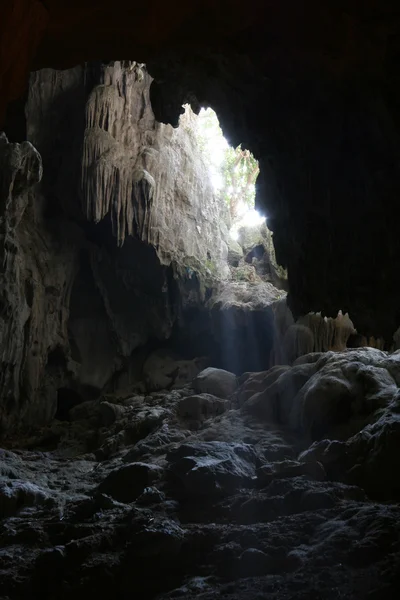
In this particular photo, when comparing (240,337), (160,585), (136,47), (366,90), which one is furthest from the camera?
(240,337)

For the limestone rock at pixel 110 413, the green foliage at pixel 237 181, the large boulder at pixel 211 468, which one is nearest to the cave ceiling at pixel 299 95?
the large boulder at pixel 211 468

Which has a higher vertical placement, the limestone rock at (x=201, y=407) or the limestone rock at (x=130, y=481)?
the limestone rock at (x=201, y=407)

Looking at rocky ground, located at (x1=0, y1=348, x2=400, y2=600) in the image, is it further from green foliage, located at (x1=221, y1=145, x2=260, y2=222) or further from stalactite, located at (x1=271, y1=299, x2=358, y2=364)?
green foliage, located at (x1=221, y1=145, x2=260, y2=222)

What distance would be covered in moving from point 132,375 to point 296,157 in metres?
9.72

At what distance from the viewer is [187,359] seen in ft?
52.3

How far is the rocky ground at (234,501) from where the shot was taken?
419 centimetres

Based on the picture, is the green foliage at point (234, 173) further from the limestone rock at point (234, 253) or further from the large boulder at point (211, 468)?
the large boulder at point (211, 468)

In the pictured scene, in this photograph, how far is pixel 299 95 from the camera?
23.1 ft

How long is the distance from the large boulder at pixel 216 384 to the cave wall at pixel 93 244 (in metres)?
3.19

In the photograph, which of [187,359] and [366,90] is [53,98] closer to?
[187,359]

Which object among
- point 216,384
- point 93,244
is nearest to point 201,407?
point 216,384

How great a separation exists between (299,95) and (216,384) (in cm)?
680

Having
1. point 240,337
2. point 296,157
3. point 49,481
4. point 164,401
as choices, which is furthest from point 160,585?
point 240,337

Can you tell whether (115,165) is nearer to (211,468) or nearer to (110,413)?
(110,413)
